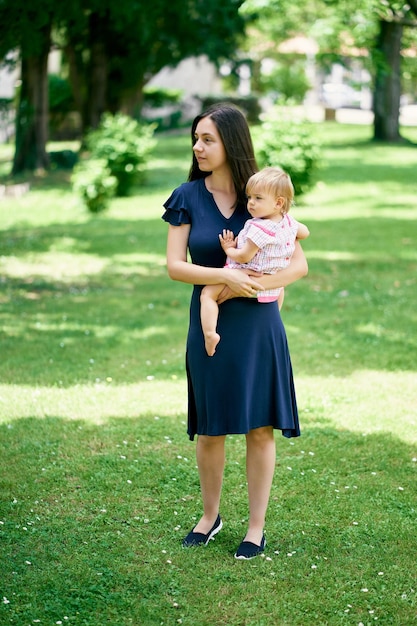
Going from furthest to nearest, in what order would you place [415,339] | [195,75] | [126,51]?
[195,75] < [126,51] < [415,339]

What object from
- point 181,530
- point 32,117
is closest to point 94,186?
point 32,117

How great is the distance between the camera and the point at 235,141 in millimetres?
3805

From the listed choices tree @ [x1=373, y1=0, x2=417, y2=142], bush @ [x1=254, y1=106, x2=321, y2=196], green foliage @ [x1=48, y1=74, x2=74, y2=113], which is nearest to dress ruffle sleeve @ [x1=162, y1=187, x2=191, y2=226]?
bush @ [x1=254, y1=106, x2=321, y2=196]

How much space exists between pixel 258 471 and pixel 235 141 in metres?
1.47

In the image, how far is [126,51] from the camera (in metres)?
25.1

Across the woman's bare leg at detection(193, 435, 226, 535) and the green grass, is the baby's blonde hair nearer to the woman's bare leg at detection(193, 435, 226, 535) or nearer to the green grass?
the woman's bare leg at detection(193, 435, 226, 535)

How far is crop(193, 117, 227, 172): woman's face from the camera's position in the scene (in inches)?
149

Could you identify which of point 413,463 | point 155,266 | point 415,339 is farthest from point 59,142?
point 413,463

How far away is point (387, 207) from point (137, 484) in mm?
12991

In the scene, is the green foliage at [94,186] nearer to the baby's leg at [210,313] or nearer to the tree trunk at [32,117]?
the tree trunk at [32,117]

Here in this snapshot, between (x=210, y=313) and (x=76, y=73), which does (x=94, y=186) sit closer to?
(x=76, y=73)

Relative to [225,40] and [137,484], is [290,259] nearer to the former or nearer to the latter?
[137,484]

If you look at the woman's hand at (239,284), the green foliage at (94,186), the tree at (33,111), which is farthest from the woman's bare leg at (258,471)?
the tree at (33,111)

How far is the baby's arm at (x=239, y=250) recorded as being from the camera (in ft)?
11.9
